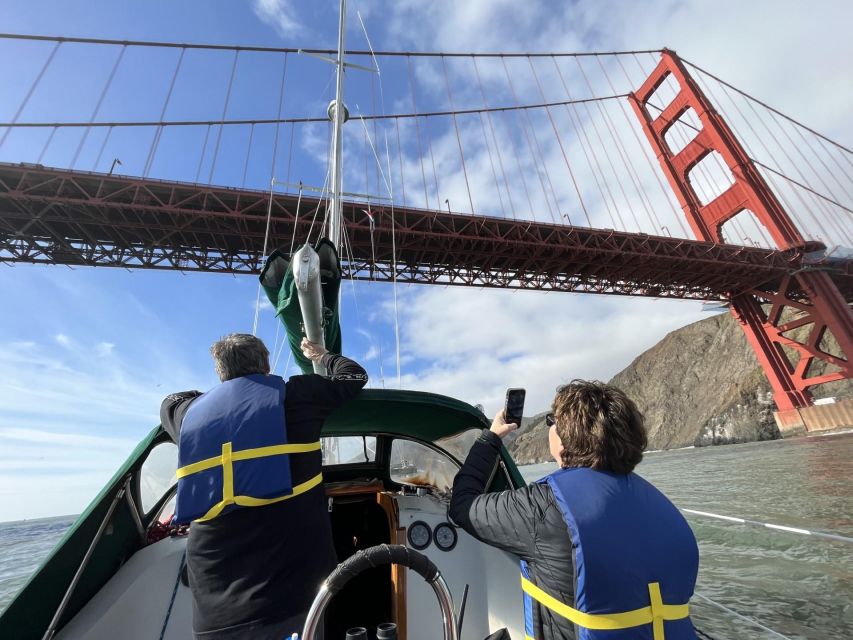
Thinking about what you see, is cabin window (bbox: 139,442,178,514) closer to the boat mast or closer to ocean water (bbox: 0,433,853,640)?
ocean water (bbox: 0,433,853,640)

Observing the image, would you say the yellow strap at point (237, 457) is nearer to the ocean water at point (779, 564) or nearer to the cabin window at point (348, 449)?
the cabin window at point (348, 449)

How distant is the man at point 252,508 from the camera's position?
4.08 feet

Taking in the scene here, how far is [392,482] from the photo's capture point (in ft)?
10.9

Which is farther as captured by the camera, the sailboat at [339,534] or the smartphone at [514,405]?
the sailboat at [339,534]

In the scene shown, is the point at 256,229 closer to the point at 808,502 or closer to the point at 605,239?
the point at 605,239

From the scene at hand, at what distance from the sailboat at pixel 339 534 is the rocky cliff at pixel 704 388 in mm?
32168

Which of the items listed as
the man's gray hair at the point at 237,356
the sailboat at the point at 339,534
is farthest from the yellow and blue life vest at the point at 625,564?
the man's gray hair at the point at 237,356

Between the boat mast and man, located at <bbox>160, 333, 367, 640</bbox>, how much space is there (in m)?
4.33

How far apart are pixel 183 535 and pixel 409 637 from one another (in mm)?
1344

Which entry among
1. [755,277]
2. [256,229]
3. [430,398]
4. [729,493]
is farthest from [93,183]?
[755,277]

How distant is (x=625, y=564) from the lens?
95 cm

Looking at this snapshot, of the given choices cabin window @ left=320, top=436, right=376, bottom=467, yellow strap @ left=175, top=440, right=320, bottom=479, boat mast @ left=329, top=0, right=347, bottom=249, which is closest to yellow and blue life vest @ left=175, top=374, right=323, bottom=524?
yellow strap @ left=175, top=440, right=320, bottom=479

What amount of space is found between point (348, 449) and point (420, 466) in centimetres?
64

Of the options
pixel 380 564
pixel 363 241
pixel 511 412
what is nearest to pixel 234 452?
pixel 380 564
